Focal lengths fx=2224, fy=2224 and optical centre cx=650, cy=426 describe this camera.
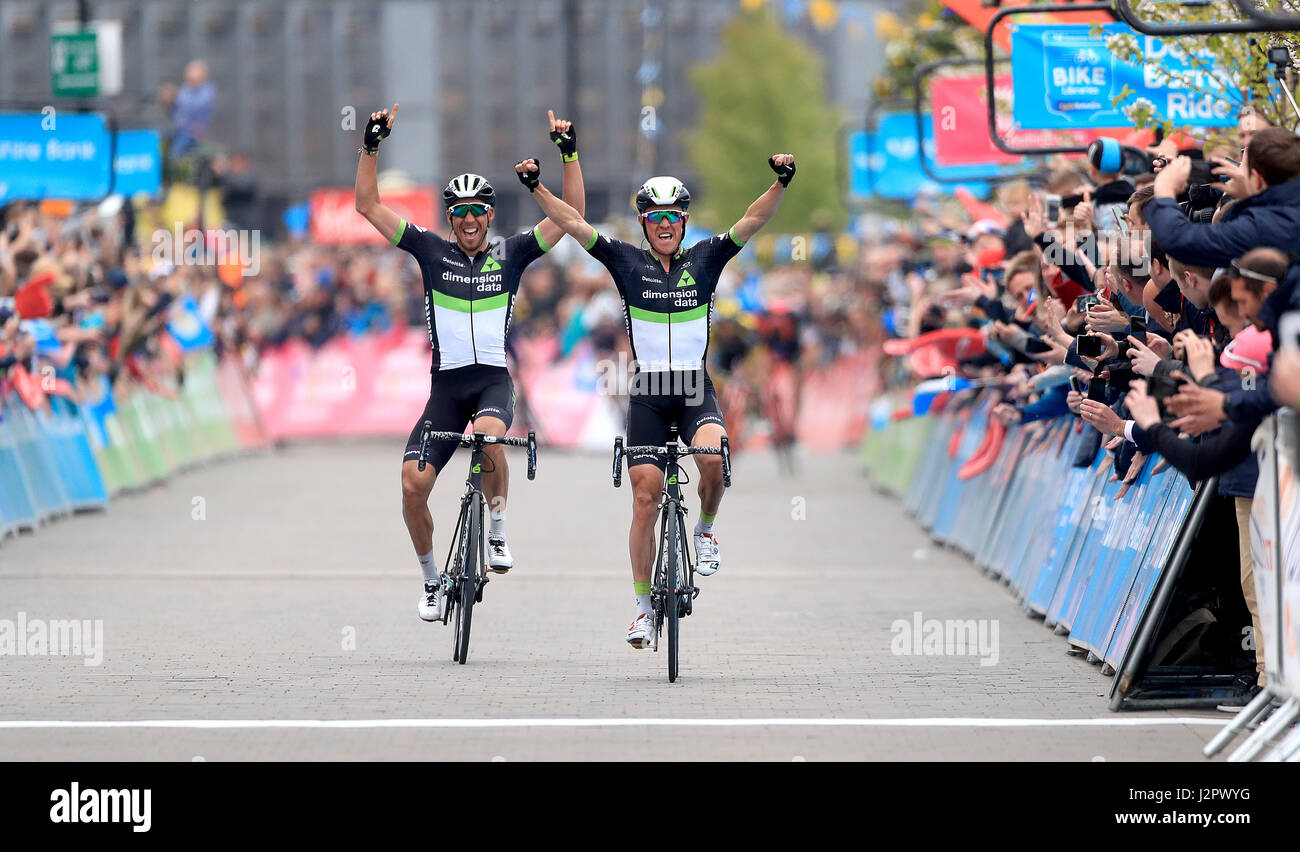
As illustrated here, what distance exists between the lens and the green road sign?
2002 cm

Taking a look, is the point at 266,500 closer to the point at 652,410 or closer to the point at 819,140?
the point at 652,410

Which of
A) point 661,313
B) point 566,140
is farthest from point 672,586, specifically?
point 566,140

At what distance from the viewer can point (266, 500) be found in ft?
66.1

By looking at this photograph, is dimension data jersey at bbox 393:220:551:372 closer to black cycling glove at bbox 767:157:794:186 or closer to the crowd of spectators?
black cycling glove at bbox 767:157:794:186

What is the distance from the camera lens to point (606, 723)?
836cm

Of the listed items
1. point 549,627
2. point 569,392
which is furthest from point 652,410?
point 569,392

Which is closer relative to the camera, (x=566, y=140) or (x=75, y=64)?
(x=566, y=140)

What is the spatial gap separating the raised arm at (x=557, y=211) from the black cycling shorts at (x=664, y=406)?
69 centimetres

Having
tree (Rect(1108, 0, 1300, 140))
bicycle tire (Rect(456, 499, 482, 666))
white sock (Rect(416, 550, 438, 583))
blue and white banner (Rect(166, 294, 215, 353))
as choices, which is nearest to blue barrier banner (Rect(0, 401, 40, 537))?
white sock (Rect(416, 550, 438, 583))

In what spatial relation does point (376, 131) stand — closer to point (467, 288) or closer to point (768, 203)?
point (467, 288)

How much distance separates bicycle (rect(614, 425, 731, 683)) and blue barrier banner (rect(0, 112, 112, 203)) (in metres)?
9.08

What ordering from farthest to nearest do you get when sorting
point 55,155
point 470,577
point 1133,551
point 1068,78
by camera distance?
point 55,155 → point 1068,78 → point 470,577 → point 1133,551

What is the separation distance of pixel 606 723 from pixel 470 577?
2.15 meters

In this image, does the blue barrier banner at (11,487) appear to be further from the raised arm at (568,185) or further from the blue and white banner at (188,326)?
the blue and white banner at (188,326)
